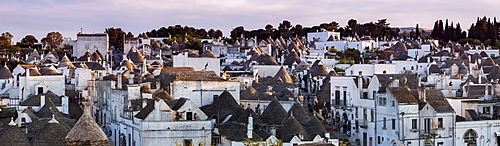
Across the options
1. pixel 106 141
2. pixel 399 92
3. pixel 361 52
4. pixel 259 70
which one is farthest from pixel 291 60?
pixel 106 141

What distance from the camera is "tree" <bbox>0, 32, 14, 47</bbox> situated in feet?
348

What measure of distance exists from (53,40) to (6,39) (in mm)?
6746

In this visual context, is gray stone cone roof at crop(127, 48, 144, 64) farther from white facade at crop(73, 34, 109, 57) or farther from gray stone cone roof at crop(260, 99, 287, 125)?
gray stone cone roof at crop(260, 99, 287, 125)

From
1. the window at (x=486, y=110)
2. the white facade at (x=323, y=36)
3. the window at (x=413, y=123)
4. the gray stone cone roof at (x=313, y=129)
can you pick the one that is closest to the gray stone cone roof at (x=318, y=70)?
the window at (x=486, y=110)

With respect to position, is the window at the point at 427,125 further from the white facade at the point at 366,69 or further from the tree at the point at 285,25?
the tree at the point at 285,25

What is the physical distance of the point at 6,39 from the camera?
109375 mm

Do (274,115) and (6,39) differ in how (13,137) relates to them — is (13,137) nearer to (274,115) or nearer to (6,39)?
(274,115)

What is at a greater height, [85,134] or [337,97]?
[85,134]

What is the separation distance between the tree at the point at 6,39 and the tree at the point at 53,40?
4753mm

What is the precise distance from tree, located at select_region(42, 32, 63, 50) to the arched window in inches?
2980

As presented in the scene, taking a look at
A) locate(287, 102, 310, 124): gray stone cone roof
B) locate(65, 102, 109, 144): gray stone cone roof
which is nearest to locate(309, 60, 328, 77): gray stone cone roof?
locate(287, 102, 310, 124): gray stone cone roof

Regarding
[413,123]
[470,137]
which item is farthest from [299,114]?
[470,137]

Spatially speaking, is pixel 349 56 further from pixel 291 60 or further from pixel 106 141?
pixel 106 141

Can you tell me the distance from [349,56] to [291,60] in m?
12.0
